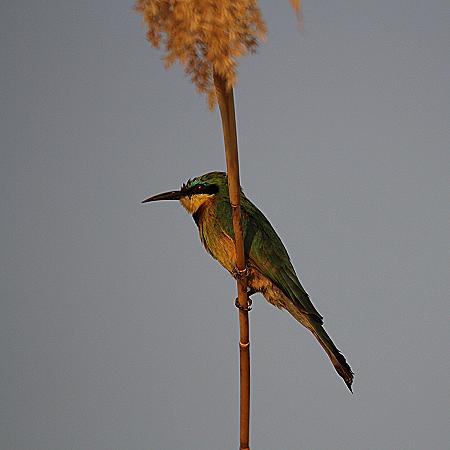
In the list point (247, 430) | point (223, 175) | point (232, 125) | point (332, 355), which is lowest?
point (247, 430)

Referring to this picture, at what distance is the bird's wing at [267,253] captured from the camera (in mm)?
1502

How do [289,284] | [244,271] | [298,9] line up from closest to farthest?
[298,9], [244,271], [289,284]

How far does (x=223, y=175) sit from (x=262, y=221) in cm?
16

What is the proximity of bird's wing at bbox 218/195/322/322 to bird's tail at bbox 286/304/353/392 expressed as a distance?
0.05 m

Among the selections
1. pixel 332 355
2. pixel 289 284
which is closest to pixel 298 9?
pixel 332 355

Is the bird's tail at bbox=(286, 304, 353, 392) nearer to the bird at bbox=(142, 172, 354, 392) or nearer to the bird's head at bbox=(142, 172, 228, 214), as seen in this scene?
the bird at bbox=(142, 172, 354, 392)

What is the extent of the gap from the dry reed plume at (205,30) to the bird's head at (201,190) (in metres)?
0.99

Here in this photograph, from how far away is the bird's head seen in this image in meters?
1.63

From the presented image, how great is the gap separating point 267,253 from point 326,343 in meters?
0.31

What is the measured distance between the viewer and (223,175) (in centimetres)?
166

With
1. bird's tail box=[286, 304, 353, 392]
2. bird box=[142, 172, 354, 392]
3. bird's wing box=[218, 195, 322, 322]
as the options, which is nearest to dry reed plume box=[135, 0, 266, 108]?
bird's tail box=[286, 304, 353, 392]

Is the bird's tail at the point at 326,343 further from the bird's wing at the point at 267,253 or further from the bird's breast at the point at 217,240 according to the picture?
the bird's breast at the point at 217,240

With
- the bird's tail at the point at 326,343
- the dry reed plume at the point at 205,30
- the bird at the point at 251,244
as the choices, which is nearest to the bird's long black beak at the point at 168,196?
the bird at the point at 251,244

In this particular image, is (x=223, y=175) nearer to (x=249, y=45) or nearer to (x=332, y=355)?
(x=332, y=355)
